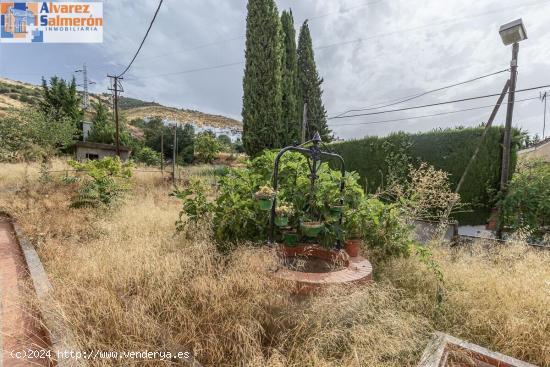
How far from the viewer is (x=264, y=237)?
9.42 feet

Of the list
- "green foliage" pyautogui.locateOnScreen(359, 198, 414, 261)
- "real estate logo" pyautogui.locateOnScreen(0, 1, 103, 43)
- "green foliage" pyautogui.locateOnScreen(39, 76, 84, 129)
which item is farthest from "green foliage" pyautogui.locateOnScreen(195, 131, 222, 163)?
"green foliage" pyautogui.locateOnScreen(359, 198, 414, 261)

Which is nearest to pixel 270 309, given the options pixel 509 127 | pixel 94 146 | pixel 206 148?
pixel 509 127

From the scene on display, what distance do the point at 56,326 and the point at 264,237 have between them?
5.91ft

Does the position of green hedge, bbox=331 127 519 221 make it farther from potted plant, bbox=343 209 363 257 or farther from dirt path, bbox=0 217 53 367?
dirt path, bbox=0 217 53 367

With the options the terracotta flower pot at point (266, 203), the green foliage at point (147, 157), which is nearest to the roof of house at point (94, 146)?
the green foliage at point (147, 157)

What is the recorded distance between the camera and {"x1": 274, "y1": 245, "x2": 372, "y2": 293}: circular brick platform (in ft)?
6.52

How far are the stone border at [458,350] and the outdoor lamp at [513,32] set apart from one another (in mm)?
5987

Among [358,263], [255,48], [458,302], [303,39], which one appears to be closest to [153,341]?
[358,263]

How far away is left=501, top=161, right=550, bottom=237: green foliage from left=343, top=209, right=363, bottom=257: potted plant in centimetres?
348

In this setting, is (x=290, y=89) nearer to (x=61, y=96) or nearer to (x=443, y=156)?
(x=443, y=156)

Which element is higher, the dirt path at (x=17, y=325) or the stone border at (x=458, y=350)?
the dirt path at (x=17, y=325)

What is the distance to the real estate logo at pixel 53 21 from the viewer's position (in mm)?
5086

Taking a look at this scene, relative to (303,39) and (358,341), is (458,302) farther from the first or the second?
(303,39)

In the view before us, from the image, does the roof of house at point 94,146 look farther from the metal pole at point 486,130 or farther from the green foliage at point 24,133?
the metal pole at point 486,130
